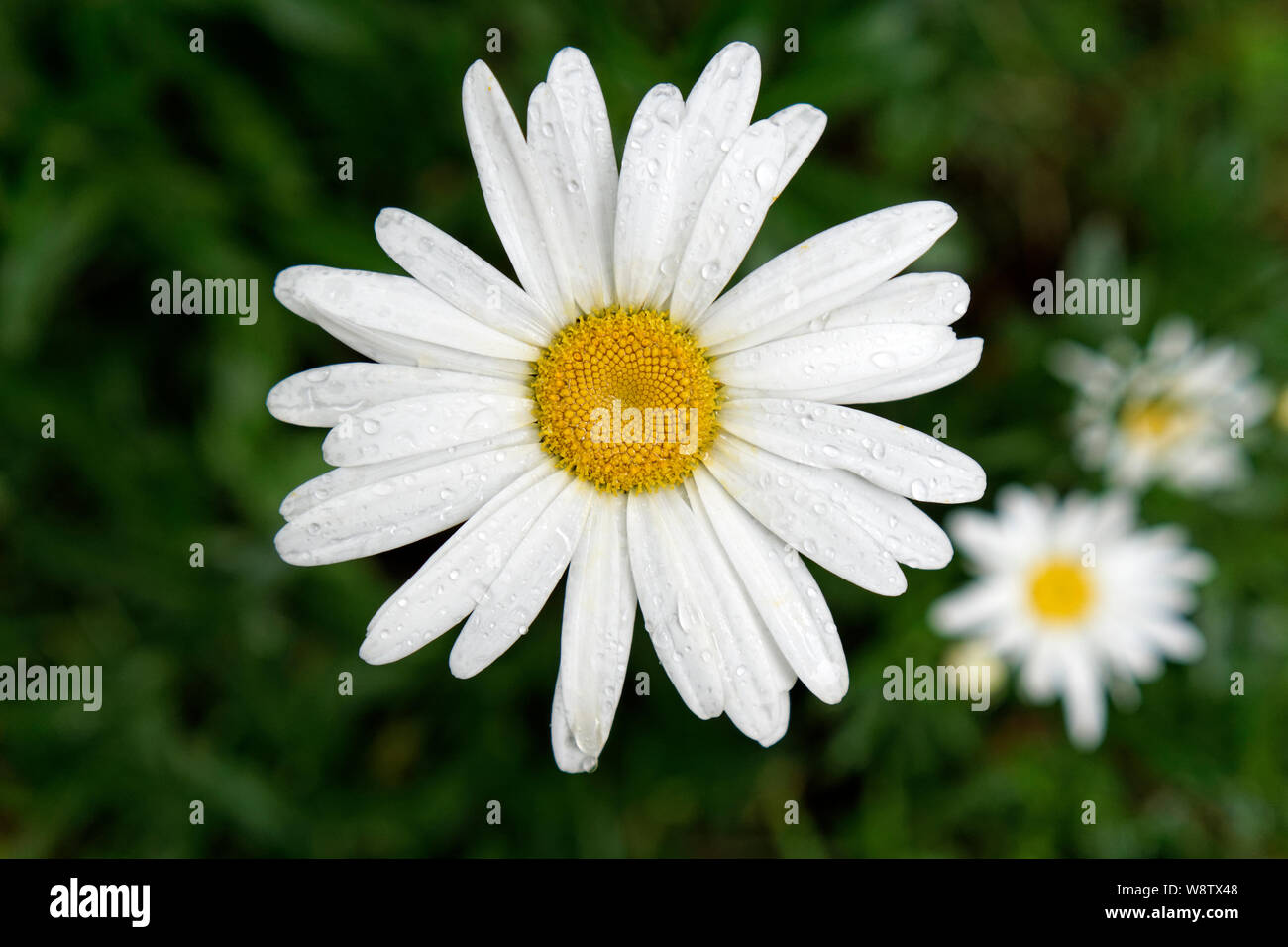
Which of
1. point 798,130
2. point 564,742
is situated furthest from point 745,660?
point 798,130

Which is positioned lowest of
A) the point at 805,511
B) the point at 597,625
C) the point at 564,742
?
the point at 564,742

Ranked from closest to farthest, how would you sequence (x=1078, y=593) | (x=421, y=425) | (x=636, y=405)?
(x=421, y=425) < (x=636, y=405) < (x=1078, y=593)

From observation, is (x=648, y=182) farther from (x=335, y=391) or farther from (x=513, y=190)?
(x=335, y=391)

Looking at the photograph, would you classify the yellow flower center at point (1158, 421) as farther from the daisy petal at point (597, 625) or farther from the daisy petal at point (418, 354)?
the daisy petal at point (418, 354)

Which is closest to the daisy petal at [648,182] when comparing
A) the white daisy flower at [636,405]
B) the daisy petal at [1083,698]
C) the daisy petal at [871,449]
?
the white daisy flower at [636,405]

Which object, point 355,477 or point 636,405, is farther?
point 636,405
